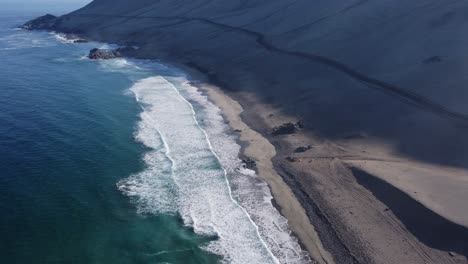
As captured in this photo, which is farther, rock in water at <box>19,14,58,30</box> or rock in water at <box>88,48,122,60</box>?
rock in water at <box>19,14,58,30</box>

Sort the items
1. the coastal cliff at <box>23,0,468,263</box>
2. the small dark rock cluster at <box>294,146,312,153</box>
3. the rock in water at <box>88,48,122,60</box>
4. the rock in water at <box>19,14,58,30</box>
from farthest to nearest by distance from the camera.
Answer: the rock in water at <box>19,14,58,30</box>
the rock in water at <box>88,48,122,60</box>
the small dark rock cluster at <box>294,146,312,153</box>
the coastal cliff at <box>23,0,468,263</box>

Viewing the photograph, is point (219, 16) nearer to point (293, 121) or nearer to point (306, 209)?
point (293, 121)

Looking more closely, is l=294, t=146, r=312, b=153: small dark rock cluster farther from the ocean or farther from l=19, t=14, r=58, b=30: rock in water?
l=19, t=14, r=58, b=30: rock in water

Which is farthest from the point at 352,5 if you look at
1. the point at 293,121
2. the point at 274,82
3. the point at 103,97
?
the point at 103,97

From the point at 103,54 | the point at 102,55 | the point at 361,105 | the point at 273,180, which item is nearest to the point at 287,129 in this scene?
the point at 361,105

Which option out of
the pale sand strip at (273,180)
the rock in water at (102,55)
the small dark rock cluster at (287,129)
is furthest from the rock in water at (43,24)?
the small dark rock cluster at (287,129)

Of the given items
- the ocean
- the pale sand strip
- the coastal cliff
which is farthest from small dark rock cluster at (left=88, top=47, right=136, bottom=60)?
the pale sand strip

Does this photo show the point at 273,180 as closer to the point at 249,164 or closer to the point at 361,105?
the point at 249,164

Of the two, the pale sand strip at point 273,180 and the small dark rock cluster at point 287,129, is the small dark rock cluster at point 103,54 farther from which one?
the small dark rock cluster at point 287,129
